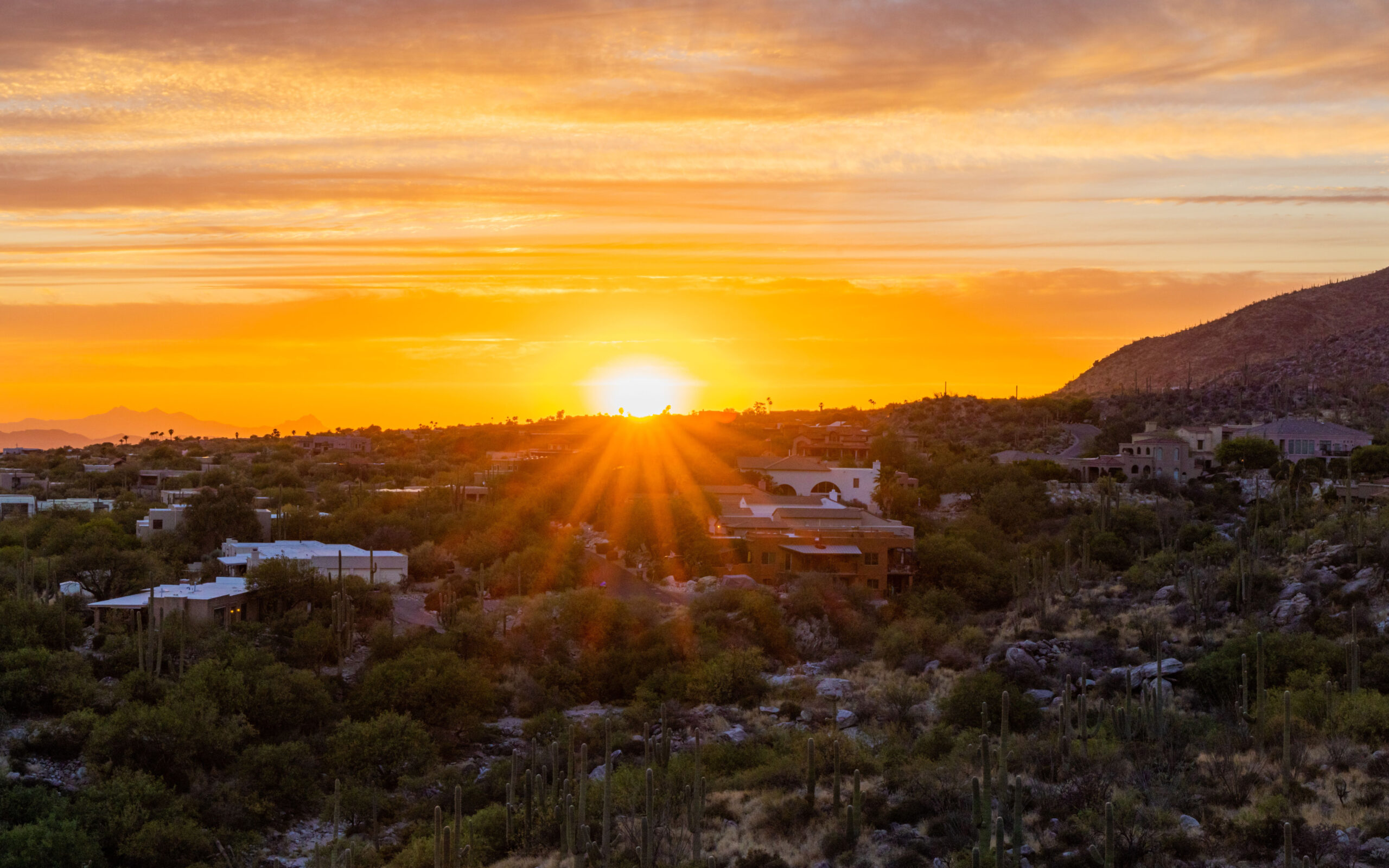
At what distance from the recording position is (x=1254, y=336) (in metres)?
131

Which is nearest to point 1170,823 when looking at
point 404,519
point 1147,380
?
point 404,519

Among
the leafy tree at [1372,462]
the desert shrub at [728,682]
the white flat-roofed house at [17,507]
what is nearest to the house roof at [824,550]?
the desert shrub at [728,682]

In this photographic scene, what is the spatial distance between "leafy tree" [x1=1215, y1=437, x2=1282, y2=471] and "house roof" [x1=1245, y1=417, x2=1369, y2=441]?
9.25 ft

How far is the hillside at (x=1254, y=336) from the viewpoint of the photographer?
125 metres

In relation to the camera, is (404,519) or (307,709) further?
(404,519)

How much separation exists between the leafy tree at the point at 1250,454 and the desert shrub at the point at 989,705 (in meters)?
33.0

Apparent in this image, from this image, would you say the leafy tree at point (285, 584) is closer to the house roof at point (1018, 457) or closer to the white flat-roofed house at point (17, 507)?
the white flat-roofed house at point (17, 507)

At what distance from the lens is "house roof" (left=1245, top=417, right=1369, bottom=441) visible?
63.0 m

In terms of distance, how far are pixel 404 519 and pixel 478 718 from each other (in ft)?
65.5

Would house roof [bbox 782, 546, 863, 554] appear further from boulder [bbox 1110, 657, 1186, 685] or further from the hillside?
the hillside

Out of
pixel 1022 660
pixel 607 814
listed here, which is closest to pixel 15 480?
pixel 1022 660

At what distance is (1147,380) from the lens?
13175cm

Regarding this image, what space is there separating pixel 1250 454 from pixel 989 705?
1397 inches

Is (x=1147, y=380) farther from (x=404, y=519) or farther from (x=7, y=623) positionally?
(x=7, y=623)
